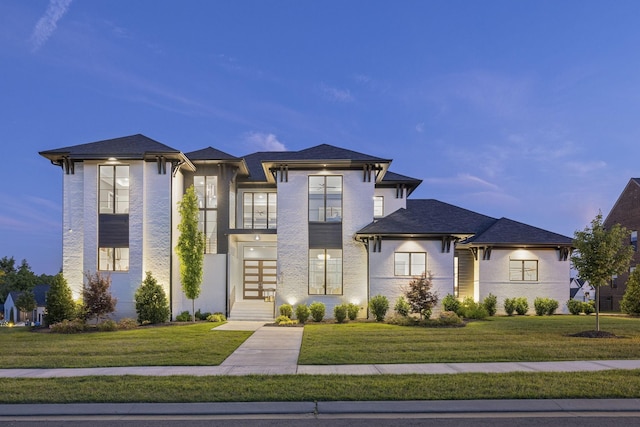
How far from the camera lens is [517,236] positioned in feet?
84.0

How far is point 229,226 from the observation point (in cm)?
2406

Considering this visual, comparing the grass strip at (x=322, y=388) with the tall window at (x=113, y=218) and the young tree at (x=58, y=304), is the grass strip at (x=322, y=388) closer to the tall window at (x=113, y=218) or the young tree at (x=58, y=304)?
the young tree at (x=58, y=304)

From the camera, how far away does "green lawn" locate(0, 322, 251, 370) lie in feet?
38.0

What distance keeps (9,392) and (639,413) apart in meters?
11.0

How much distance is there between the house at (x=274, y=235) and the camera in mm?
21500

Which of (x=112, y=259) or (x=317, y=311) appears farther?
(x=112, y=259)

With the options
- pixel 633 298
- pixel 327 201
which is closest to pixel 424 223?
pixel 327 201

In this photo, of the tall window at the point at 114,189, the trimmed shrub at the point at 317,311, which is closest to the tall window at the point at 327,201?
the trimmed shrub at the point at 317,311

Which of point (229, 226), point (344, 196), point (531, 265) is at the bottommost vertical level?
point (531, 265)

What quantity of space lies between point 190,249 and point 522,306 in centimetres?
1760

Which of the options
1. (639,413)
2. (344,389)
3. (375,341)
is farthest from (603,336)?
(344,389)

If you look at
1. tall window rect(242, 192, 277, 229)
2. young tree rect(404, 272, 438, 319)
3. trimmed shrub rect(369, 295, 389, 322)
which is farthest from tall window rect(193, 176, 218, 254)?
young tree rect(404, 272, 438, 319)

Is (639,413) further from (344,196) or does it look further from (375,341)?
(344,196)

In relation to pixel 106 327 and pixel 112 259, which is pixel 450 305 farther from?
pixel 112 259
